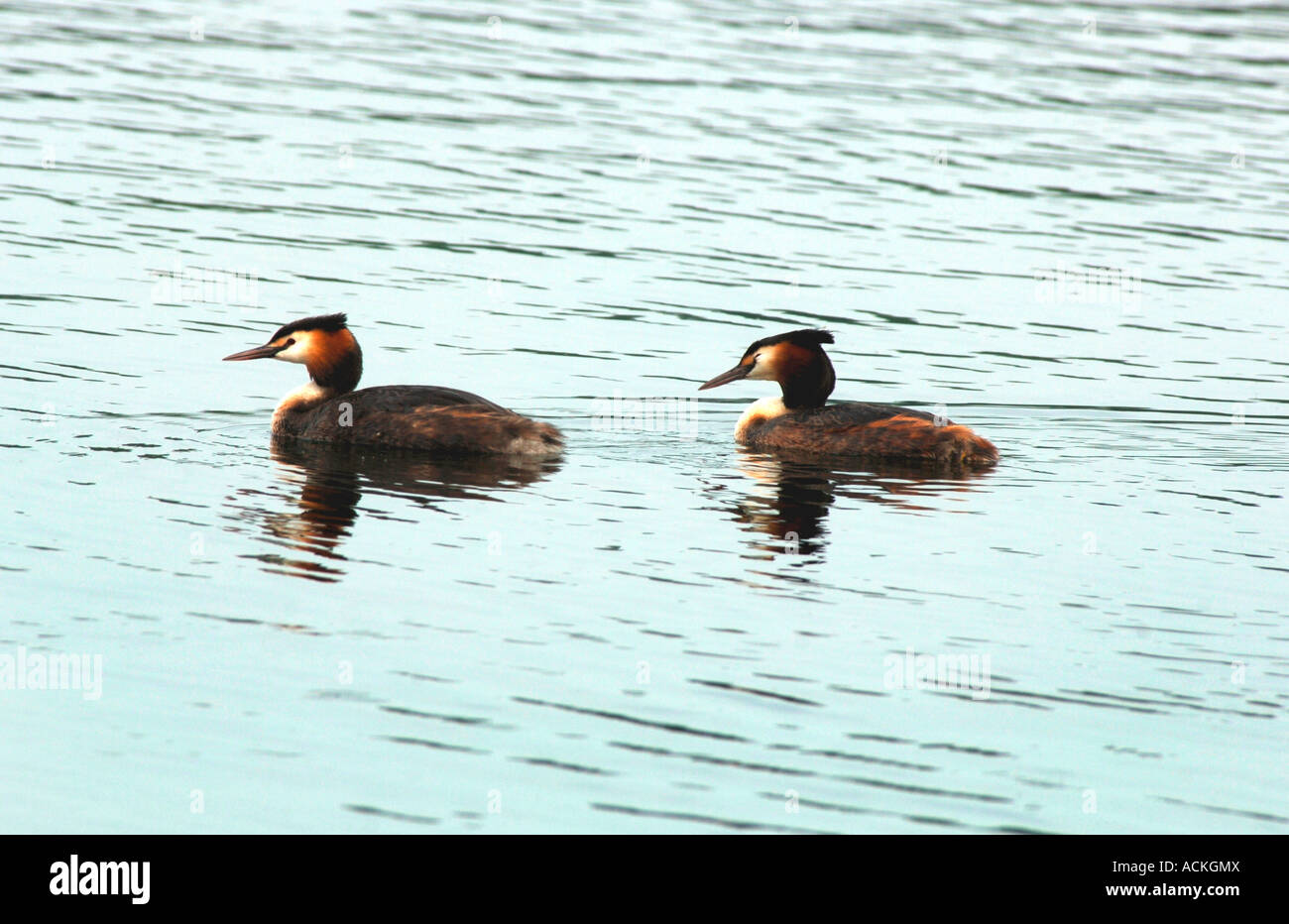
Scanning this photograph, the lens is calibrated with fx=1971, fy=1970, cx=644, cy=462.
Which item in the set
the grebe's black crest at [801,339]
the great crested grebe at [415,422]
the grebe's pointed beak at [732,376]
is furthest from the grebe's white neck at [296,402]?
the grebe's black crest at [801,339]

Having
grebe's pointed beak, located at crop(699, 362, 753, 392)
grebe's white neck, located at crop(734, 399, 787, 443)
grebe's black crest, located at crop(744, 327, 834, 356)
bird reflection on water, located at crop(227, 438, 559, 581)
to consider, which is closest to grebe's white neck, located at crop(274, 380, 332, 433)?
bird reflection on water, located at crop(227, 438, 559, 581)

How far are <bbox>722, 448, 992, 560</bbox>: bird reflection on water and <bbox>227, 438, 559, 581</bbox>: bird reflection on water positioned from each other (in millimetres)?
1635

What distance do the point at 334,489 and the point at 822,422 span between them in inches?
155

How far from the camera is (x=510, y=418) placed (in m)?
14.8

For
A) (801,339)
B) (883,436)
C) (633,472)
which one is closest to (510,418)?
(633,472)

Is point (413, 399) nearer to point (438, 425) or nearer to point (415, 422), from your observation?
point (415, 422)

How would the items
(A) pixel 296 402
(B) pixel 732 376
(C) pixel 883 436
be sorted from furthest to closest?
(B) pixel 732 376 < (A) pixel 296 402 < (C) pixel 883 436

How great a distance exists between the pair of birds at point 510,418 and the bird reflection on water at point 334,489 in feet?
0.47

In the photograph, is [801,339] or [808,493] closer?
[808,493]

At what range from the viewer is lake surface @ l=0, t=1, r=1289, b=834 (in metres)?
8.63

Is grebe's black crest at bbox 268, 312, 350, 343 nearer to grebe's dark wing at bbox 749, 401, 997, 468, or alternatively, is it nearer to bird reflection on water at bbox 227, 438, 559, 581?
bird reflection on water at bbox 227, 438, 559, 581

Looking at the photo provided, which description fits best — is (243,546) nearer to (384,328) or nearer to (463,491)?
(463,491)

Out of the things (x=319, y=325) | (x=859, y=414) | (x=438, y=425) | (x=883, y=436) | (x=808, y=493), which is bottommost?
(x=808, y=493)

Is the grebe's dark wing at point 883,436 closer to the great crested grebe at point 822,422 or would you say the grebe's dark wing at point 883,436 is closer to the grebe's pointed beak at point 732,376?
the great crested grebe at point 822,422
